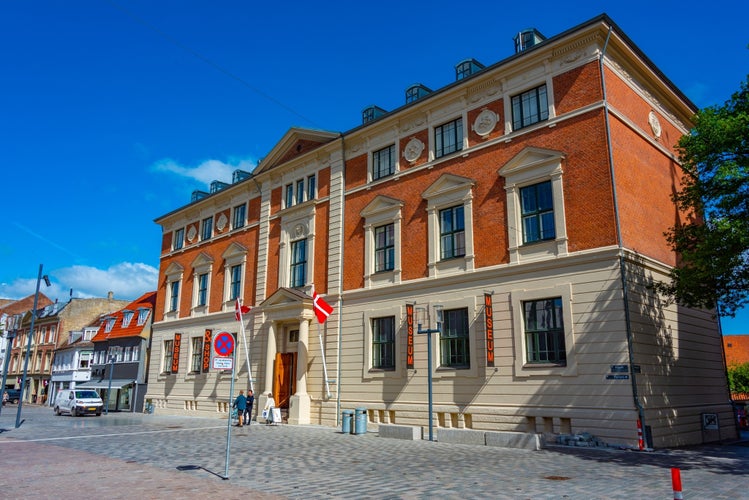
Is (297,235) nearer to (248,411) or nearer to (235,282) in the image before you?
(235,282)

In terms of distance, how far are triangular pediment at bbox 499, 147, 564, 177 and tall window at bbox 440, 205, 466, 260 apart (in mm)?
2612

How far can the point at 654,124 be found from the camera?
22594 millimetres

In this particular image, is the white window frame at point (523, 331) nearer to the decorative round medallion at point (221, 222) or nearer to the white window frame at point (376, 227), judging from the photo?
the white window frame at point (376, 227)

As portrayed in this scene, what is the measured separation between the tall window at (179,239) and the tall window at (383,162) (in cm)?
Answer: 1843

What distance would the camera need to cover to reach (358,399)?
24.9m

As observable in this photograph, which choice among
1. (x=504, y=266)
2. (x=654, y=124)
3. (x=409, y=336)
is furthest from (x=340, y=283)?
(x=654, y=124)

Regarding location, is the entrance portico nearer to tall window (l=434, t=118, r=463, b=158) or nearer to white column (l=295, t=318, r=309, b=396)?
white column (l=295, t=318, r=309, b=396)

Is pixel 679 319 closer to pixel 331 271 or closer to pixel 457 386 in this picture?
pixel 457 386

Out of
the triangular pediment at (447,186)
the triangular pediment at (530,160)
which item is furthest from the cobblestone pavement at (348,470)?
the triangular pediment at (447,186)

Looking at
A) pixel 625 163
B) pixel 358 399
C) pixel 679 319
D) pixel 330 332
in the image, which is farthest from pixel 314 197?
pixel 679 319

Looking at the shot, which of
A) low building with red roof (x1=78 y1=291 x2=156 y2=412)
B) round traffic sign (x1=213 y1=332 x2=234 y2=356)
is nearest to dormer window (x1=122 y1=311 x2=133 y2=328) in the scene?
low building with red roof (x1=78 y1=291 x2=156 y2=412)

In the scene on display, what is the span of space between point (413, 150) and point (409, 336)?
8.20 metres

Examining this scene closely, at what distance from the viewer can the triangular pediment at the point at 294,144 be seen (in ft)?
97.9

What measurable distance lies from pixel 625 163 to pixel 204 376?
2552 cm
